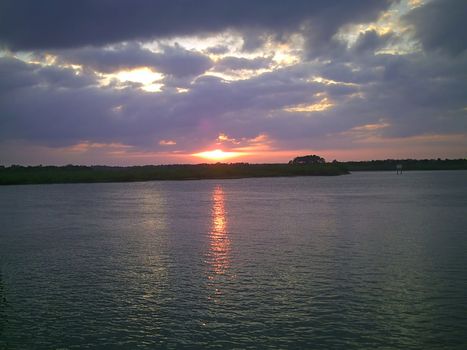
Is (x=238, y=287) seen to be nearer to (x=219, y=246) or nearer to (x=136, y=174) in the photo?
(x=219, y=246)

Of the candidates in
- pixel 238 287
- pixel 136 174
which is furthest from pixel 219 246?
pixel 136 174

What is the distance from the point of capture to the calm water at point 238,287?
1309 centimetres

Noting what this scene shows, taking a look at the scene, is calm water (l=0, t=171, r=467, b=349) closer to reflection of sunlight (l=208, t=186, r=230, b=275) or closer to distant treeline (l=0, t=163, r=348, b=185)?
reflection of sunlight (l=208, t=186, r=230, b=275)

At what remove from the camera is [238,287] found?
58.6 ft

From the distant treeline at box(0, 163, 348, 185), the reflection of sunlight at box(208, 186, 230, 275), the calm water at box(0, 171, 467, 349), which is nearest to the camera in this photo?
the calm water at box(0, 171, 467, 349)

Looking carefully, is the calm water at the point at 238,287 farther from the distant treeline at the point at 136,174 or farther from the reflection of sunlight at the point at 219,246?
the distant treeline at the point at 136,174

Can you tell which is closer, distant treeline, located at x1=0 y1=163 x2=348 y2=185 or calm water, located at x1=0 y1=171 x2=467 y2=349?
calm water, located at x1=0 y1=171 x2=467 y2=349

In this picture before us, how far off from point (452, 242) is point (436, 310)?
13294 millimetres

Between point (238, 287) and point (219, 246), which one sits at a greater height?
point (219, 246)

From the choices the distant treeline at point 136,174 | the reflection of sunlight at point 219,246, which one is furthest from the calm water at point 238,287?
the distant treeline at point 136,174

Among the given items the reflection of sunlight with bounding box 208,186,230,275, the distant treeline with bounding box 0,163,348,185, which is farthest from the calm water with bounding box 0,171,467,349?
the distant treeline with bounding box 0,163,348,185

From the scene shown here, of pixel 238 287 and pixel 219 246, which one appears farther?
pixel 219 246

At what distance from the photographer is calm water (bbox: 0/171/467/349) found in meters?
13.1

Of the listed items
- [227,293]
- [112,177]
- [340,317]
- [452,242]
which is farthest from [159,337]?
[112,177]
